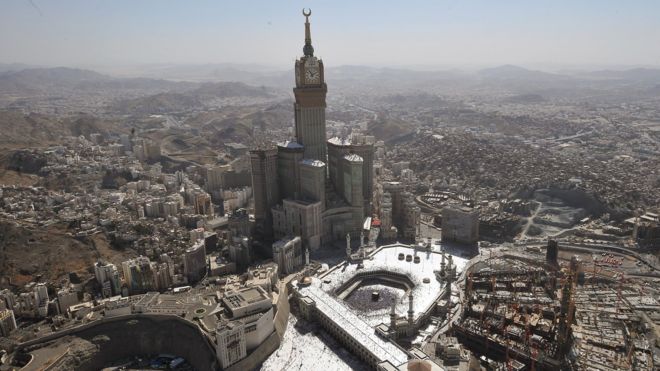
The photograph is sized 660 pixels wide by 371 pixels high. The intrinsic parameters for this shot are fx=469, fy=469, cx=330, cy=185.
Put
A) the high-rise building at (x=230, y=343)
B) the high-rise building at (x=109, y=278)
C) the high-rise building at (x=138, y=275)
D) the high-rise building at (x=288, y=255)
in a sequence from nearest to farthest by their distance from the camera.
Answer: the high-rise building at (x=230, y=343)
the high-rise building at (x=109, y=278)
the high-rise building at (x=138, y=275)
the high-rise building at (x=288, y=255)

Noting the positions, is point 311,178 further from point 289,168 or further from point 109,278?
point 109,278

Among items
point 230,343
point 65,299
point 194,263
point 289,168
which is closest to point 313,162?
point 289,168

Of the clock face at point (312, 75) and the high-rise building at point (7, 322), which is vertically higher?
the clock face at point (312, 75)

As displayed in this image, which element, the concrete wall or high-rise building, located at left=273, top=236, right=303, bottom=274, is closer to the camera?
the concrete wall

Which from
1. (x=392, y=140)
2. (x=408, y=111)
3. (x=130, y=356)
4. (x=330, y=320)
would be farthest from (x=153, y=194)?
(x=408, y=111)

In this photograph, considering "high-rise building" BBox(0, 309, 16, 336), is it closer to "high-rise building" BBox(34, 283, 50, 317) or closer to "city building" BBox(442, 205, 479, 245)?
"high-rise building" BBox(34, 283, 50, 317)

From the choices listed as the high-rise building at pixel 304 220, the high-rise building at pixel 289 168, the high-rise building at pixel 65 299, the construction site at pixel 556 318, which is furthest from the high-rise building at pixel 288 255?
the high-rise building at pixel 65 299

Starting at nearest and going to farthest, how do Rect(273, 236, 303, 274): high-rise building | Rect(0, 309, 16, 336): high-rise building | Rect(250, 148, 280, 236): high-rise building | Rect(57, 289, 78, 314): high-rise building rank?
Rect(0, 309, 16, 336): high-rise building → Rect(57, 289, 78, 314): high-rise building → Rect(273, 236, 303, 274): high-rise building → Rect(250, 148, 280, 236): high-rise building

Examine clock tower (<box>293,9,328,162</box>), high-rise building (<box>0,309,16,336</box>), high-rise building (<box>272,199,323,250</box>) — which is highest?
clock tower (<box>293,9,328,162</box>)

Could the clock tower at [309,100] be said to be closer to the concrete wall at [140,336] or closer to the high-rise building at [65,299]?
the concrete wall at [140,336]

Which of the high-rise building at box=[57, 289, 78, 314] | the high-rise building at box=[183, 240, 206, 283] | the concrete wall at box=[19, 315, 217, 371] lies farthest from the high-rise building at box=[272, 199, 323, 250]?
the high-rise building at box=[57, 289, 78, 314]
